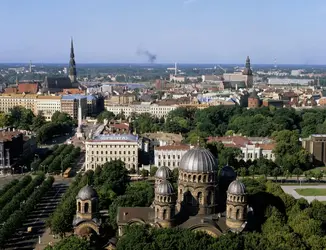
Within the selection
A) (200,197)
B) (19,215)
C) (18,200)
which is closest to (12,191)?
(18,200)

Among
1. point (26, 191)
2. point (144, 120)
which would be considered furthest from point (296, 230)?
point (144, 120)

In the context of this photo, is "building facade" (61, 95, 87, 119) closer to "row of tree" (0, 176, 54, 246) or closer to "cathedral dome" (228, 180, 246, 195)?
"row of tree" (0, 176, 54, 246)

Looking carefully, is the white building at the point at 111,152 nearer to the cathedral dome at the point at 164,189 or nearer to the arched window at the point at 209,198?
the arched window at the point at 209,198

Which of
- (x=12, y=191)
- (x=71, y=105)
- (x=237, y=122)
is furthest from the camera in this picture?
(x=71, y=105)

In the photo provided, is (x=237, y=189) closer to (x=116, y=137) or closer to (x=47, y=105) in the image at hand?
(x=116, y=137)

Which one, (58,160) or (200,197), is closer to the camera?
(200,197)

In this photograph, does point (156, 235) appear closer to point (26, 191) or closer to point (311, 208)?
point (311, 208)

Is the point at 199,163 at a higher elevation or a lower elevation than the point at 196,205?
higher
